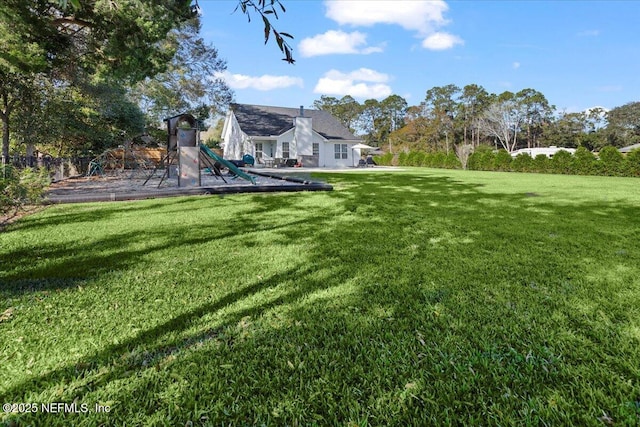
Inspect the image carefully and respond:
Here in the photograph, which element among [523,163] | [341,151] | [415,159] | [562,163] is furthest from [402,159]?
[562,163]

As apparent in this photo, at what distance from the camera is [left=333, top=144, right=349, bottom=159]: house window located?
31688 mm

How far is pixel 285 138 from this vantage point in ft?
96.3

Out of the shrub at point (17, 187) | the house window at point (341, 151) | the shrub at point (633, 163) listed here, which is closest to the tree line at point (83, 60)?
the shrub at point (17, 187)

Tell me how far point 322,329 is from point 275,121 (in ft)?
101

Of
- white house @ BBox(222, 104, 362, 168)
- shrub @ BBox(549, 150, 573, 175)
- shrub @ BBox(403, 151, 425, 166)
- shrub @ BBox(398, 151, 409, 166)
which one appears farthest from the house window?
shrub @ BBox(549, 150, 573, 175)

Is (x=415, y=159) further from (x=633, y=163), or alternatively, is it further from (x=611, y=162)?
(x=633, y=163)

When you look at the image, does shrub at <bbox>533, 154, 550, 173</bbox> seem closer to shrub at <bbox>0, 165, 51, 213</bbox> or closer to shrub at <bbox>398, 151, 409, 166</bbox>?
shrub at <bbox>398, 151, 409, 166</bbox>

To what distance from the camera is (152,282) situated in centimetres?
283

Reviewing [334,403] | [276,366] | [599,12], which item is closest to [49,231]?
[276,366]

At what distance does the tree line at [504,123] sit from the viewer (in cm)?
4991

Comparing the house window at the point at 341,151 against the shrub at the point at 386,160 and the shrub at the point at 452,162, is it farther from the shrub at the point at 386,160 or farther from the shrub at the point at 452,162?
the shrub at the point at 452,162

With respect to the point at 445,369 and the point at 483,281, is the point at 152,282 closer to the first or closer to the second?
the point at 445,369

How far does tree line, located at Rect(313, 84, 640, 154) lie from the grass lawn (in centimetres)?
4604

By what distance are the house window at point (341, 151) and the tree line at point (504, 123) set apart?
57.7 ft
